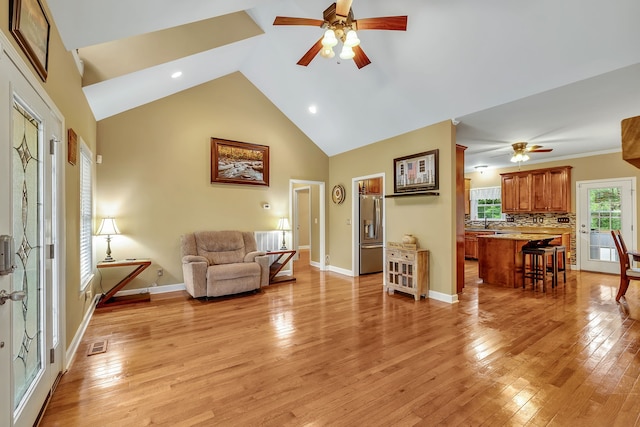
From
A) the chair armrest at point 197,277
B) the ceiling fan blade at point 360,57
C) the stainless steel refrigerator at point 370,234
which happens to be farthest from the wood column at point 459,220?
the chair armrest at point 197,277

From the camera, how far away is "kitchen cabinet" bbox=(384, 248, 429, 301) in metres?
4.33

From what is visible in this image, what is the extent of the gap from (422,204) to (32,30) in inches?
176

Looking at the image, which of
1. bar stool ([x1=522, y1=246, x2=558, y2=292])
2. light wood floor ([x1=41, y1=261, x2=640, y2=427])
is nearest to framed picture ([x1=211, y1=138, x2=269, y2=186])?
light wood floor ([x1=41, y1=261, x2=640, y2=427])

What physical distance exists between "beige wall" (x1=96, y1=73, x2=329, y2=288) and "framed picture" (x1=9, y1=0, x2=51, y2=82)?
2.86 meters

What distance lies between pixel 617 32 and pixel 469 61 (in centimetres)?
116

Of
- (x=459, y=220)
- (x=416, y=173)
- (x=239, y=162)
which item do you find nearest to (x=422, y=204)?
(x=416, y=173)

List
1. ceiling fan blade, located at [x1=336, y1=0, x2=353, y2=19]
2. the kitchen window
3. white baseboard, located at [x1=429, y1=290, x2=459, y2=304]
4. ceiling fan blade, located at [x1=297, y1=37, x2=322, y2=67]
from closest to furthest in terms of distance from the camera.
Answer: ceiling fan blade, located at [x1=336, y1=0, x2=353, y2=19] < ceiling fan blade, located at [x1=297, y1=37, x2=322, y2=67] < white baseboard, located at [x1=429, y1=290, x2=459, y2=304] < the kitchen window

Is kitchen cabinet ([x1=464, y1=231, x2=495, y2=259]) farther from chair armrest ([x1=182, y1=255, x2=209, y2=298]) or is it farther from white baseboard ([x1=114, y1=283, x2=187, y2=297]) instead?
white baseboard ([x1=114, y1=283, x2=187, y2=297])

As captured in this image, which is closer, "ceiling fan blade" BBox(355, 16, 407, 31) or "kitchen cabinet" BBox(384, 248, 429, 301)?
"ceiling fan blade" BBox(355, 16, 407, 31)

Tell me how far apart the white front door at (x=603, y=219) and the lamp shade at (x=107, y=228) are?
8.88m

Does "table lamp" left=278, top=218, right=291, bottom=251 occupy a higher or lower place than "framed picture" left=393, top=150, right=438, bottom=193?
lower

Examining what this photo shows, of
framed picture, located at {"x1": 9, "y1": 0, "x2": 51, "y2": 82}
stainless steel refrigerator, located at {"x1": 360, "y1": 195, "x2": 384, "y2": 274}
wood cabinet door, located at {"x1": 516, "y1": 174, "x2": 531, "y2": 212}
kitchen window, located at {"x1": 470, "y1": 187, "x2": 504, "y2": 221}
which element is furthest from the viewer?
kitchen window, located at {"x1": 470, "y1": 187, "x2": 504, "y2": 221}

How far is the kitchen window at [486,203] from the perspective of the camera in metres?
8.02

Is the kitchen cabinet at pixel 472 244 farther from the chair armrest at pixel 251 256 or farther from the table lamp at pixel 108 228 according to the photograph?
the table lamp at pixel 108 228
